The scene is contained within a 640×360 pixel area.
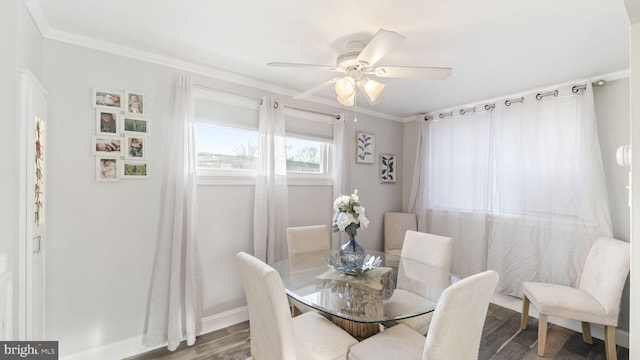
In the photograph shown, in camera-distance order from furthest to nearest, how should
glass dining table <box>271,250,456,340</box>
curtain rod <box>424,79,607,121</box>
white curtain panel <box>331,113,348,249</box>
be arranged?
1. white curtain panel <box>331,113,348,249</box>
2. curtain rod <box>424,79,607,121</box>
3. glass dining table <box>271,250,456,340</box>

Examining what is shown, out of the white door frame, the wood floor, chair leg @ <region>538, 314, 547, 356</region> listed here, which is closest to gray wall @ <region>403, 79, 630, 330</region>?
the wood floor

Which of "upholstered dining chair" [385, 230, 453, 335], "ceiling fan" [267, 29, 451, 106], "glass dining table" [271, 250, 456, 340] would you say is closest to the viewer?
"glass dining table" [271, 250, 456, 340]

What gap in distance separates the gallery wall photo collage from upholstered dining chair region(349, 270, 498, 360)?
6.85 feet

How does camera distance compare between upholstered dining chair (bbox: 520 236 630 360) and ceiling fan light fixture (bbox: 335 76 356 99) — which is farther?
upholstered dining chair (bbox: 520 236 630 360)

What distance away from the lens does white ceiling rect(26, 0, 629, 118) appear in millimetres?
1644

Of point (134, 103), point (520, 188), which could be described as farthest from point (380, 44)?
point (520, 188)

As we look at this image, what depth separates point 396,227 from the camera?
3930mm

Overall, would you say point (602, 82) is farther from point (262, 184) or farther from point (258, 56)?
point (262, 184)

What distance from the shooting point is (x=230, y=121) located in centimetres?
277

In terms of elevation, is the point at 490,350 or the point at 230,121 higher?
the point at 230,121

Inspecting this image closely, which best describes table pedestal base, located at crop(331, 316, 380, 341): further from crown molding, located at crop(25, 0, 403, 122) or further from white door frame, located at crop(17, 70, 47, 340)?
crown molding, located at crop(25, 0, 403, 122)

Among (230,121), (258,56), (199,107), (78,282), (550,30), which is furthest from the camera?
(230,121)

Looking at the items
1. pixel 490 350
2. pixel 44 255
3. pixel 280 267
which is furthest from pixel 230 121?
pixel 490 350

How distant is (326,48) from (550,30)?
1.46 metres
